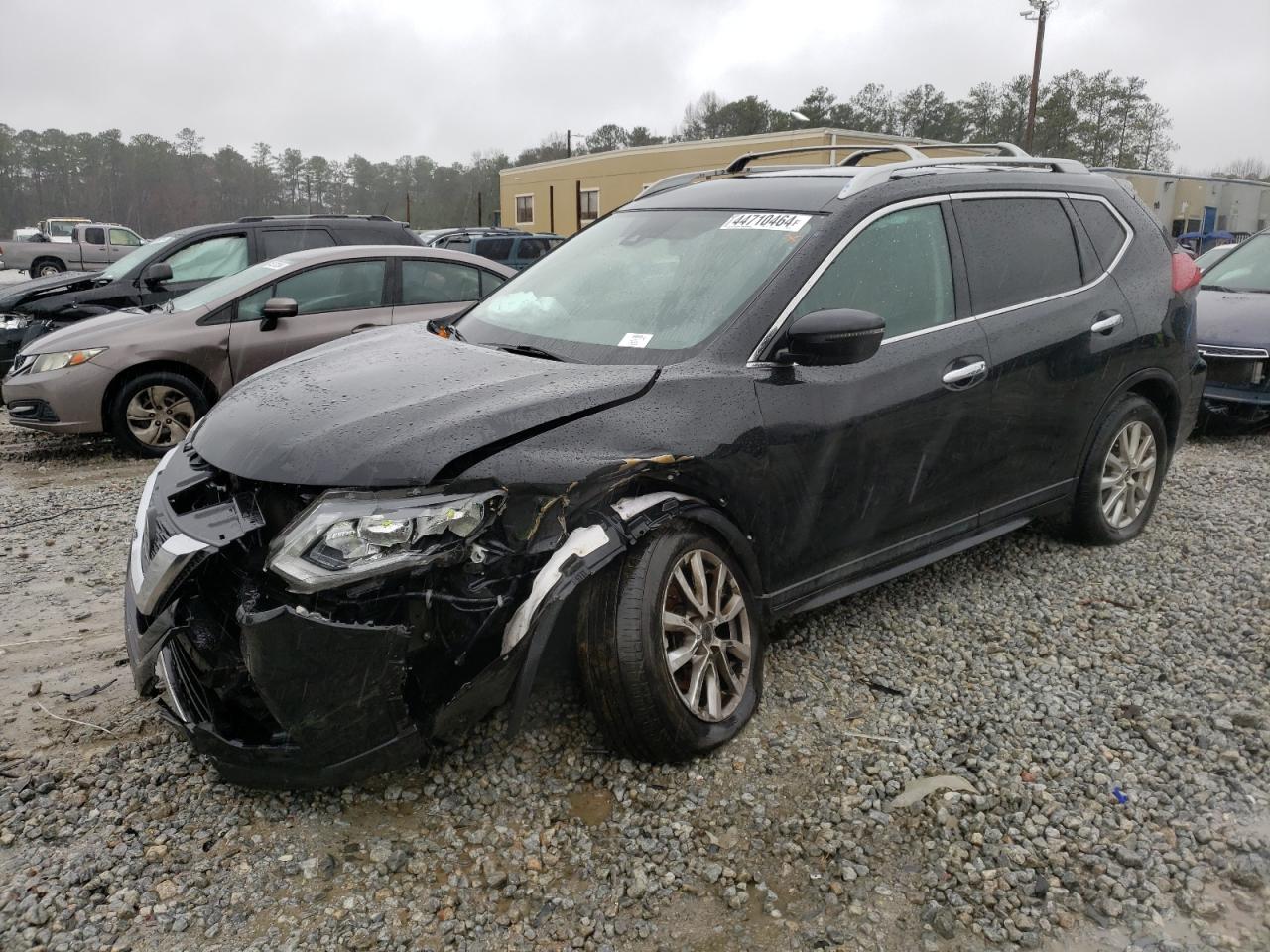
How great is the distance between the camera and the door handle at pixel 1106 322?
413 cm

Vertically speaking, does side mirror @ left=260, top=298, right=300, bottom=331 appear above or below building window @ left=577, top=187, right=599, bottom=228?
below

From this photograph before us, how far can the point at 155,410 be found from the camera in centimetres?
689

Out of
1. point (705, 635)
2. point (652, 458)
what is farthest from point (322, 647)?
point (705, 635)

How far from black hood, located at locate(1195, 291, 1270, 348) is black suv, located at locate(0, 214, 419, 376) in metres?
7.39

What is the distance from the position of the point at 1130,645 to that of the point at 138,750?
3.58 metres

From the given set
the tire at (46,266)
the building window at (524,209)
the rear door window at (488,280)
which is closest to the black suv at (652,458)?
the rear door window at (488,280)

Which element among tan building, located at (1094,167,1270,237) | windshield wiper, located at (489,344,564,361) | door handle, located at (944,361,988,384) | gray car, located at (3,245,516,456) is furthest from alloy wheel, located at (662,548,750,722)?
tan building, located at (1094,167,1270,237)

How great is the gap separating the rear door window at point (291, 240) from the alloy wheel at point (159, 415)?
221cm

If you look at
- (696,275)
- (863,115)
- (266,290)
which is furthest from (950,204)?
(863,115)

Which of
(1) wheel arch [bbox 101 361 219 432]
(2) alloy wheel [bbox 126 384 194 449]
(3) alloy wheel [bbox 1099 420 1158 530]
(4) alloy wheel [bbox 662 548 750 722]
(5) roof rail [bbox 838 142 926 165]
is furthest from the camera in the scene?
(2) alloy wheel [bbox 126 384 194 449]

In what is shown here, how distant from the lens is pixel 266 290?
23.2ft

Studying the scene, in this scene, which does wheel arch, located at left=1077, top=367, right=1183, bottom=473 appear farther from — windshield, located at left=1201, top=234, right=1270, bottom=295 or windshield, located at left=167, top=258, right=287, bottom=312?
windshield, located at left=167, top=258, right=287, bottom=312

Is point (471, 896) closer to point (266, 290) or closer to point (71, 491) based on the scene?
point (71, 491)

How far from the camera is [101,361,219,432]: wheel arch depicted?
22.0 feet
